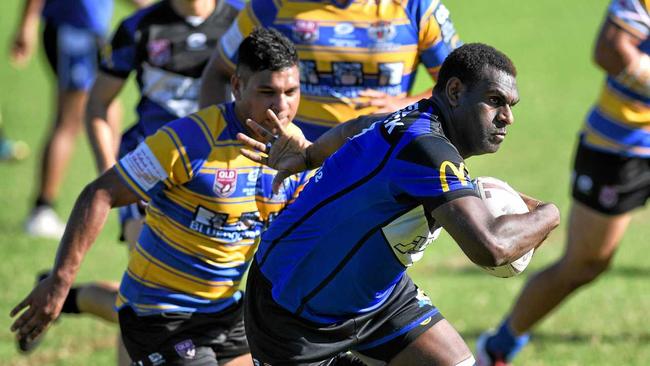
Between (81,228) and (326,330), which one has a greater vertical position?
(81,228)

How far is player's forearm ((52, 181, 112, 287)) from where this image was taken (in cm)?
468

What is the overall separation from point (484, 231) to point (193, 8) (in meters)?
3.10

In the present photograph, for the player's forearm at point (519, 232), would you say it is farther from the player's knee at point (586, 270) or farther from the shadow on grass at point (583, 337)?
the shadow on grass at point (583, 337)

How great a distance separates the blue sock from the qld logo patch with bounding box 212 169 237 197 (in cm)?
234

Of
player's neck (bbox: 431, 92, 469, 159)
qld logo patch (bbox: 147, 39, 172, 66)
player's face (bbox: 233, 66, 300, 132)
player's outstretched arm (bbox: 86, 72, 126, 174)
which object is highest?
player's neck (bbox: 431, 92, 469, 159)

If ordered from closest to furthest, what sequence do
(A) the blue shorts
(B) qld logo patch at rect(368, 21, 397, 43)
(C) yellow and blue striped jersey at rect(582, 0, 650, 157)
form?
1. (B) qld logo patch at rect(368, 21, 397, 43)
2. (C) yellow and blue striped jersey at rect(582, 0, 650, 157)
3. (A) the blue shorts

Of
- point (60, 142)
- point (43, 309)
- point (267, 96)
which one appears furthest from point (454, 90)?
point (60, 142)

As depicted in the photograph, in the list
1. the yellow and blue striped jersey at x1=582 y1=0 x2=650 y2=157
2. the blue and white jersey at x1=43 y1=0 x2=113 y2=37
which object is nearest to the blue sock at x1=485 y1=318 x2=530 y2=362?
the yellow and blue striped jersey at x1=582 y1=0 x2=650 y2=157

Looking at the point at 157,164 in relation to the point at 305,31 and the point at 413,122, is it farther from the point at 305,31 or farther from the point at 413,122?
the point at 305,31

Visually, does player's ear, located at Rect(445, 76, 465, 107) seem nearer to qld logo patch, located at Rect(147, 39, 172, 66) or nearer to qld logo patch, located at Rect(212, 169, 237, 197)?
qld logo patch, located at Rect(212, 169, 237, 197)

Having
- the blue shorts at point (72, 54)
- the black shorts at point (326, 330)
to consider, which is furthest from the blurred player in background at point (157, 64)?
the blue shorts at point (72, 54)

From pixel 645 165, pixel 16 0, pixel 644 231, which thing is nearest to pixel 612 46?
pixel 645 165

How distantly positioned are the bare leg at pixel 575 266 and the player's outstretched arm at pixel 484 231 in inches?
100

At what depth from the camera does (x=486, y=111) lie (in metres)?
4.14
